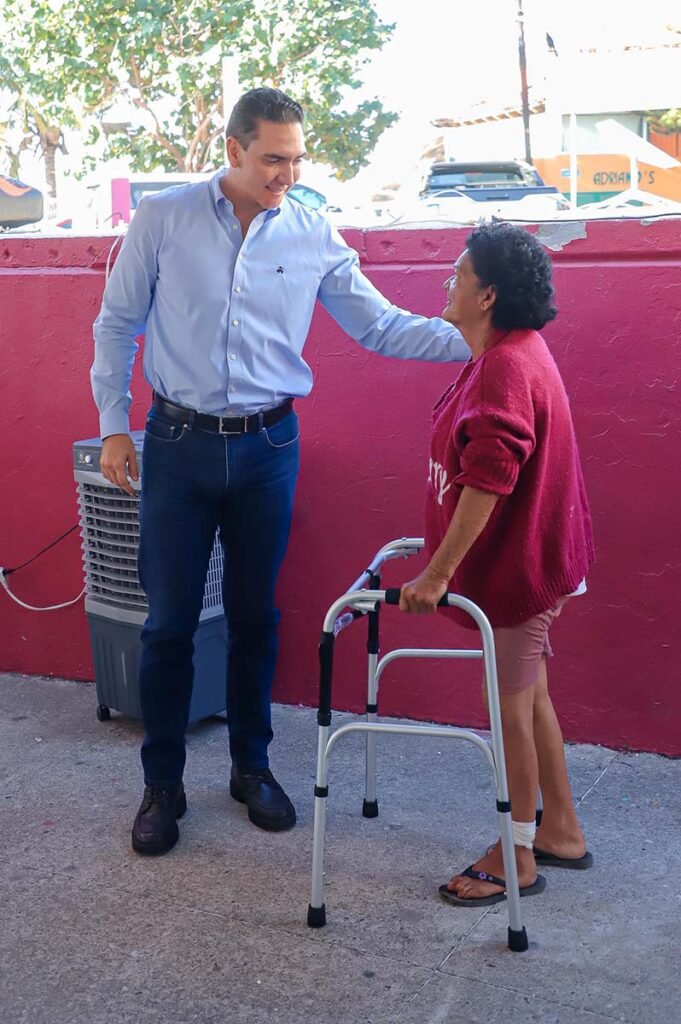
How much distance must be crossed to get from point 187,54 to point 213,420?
32.1 m

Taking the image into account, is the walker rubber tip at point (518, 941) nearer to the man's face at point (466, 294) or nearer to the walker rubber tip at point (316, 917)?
the walker rubber tip at point (316, 917)

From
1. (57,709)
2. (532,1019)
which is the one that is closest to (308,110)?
(57,709)

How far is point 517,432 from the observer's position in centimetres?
277

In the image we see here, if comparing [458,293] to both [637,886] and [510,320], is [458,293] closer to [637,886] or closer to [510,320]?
[510,320]

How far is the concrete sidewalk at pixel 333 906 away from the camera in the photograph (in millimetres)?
2756

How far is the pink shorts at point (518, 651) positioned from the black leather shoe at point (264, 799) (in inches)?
38.4

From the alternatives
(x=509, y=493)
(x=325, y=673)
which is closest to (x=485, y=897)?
(x=325, y=673)

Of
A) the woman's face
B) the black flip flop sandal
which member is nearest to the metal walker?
the black flip flop sandal

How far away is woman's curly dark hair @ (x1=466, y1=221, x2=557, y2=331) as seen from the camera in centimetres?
287

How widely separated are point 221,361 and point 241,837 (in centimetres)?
146

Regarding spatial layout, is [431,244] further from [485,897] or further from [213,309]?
[485,897]

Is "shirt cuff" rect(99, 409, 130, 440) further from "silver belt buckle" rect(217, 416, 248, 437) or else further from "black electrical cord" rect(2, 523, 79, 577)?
"black electrical cord" rect(2, 523, 79, 577)

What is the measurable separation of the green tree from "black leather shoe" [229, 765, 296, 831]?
99.2 feet

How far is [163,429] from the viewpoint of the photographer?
344cm
